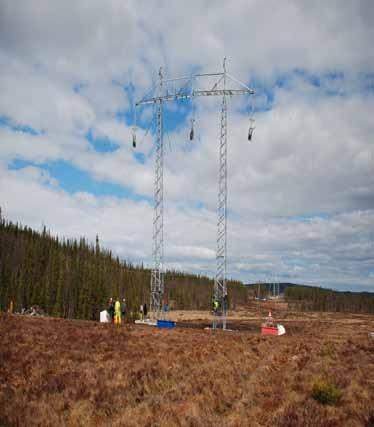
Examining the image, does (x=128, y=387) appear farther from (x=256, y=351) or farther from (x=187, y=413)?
(x=256, y=351)

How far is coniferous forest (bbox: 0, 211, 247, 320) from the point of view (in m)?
81.2

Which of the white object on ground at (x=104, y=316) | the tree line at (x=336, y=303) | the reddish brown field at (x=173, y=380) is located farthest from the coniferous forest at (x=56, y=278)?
the tree line at (x=336, y=303)

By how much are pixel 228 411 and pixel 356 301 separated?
181101 mm

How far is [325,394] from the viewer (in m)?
12.9

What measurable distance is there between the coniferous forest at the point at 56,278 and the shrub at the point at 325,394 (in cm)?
7234

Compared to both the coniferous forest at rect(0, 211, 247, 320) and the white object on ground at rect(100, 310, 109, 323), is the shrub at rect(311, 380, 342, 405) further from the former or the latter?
the coniferous forest at rect(0, 211, 247, 320)

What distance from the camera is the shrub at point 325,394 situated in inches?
501

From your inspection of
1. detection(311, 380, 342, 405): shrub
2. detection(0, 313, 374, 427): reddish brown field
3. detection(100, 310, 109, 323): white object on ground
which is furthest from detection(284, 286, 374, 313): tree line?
detection(311, 380, 342, 405): shrub

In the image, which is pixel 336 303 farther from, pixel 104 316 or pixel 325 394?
pixel 325 394

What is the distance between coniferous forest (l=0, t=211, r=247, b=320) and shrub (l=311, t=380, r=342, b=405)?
237 ft

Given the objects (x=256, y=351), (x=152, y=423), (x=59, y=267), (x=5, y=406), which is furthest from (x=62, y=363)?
(x=59, y=267)

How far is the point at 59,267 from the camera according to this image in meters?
89.1

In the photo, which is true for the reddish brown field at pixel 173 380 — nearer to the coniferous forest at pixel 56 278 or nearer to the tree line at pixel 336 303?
the coniferous forest at pixel 56 278

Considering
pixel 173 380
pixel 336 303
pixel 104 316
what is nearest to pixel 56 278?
pixel 104 316
